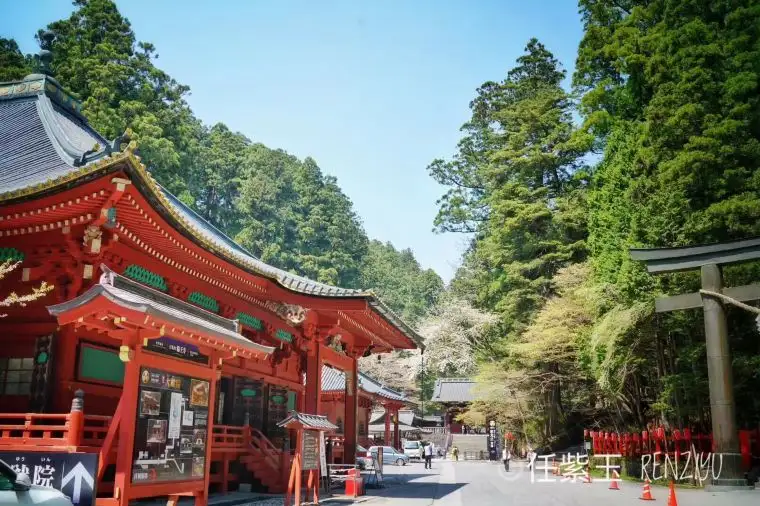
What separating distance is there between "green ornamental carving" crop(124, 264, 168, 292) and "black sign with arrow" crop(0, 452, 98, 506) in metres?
4.63

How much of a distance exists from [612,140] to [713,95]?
5.92 m

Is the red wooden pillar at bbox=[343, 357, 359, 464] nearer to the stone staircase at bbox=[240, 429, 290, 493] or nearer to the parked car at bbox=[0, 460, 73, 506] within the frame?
the stone staircase at bbox=[240, 429, 290, 493]

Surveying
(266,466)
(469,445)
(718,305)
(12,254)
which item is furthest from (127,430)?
(469,445)

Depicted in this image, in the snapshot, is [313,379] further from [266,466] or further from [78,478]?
[78,478]

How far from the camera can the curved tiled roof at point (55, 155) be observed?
9.36 meters

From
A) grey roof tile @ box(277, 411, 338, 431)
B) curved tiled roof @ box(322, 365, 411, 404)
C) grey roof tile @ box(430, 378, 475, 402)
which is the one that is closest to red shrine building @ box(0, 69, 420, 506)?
grey roof tile @ box(277, 411, 338, 431)

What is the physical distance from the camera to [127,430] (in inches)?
320

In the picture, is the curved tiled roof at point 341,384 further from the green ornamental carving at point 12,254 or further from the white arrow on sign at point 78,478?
the white arrow on sign at point 78,478

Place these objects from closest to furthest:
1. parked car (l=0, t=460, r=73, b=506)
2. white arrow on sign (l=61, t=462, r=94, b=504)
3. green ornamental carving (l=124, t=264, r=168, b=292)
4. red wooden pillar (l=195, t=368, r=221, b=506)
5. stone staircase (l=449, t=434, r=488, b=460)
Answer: parked car (l=0, t=460, r=73, b=506), white arrow on sign (l=61, t=462, r=94, b=504), red wooden pillar (l=195, t=368, r=221, b=506), green ornamental carving (l=124, t=264, r=168, b=292), stone staircase (l=449, t=434, r=488, b=460)

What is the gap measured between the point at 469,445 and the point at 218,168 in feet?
138

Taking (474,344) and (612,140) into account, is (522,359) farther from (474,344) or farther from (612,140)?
(474,344)

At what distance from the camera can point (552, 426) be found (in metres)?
34.7

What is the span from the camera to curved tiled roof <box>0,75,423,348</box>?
9359 millimetres

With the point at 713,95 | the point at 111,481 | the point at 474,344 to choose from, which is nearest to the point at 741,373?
the point at 713,95
